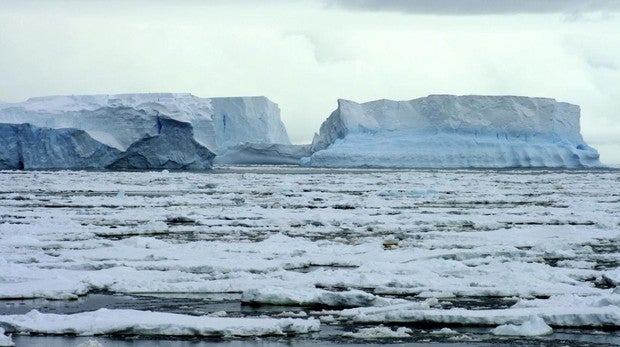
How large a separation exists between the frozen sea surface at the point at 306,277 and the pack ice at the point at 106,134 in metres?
17.6

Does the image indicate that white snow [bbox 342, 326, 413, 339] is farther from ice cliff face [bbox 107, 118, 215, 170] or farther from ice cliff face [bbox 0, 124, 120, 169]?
ice cliff face [bbox 0, 124, 120, 169]

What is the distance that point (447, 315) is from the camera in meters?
5.52

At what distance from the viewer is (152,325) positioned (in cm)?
520

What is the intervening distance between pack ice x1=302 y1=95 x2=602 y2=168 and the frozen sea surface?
2808cm

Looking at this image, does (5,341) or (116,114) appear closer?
(5,341)

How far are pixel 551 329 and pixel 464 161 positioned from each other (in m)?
38.2

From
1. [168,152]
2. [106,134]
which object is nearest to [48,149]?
[106,134]

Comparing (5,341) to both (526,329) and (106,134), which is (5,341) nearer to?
(526,329)

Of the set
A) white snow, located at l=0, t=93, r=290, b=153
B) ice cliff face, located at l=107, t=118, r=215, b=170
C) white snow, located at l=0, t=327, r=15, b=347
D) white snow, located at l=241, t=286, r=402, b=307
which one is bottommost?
white snow, located at l=241, t=286, r=402, b=307

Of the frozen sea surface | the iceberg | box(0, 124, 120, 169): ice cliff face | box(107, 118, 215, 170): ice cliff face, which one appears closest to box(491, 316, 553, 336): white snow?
the frozen sea surface

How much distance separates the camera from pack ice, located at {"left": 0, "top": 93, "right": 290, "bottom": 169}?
31688mm

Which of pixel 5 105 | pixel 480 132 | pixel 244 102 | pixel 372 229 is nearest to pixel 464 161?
pixel 480 132

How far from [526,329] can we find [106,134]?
1128 inches

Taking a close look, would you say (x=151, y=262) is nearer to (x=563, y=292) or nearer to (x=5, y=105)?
(x=563, y=292)
